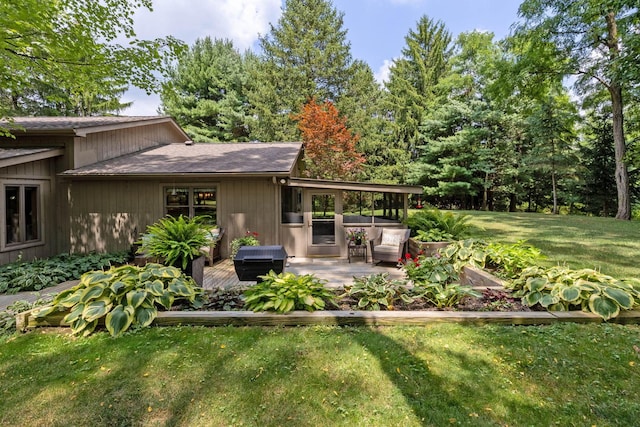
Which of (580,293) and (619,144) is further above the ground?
(619,144)

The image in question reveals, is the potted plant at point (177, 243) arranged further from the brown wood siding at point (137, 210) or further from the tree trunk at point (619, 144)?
the tree trunk at point (619, 144)

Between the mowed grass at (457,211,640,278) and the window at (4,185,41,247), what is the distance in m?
11.2

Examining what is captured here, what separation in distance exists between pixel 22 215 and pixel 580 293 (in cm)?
1030

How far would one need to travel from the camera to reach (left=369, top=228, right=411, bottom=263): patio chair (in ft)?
24.5

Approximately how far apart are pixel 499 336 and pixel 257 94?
20.7 meters

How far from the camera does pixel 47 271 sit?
6.09m

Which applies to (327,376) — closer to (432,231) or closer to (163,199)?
(432,231)

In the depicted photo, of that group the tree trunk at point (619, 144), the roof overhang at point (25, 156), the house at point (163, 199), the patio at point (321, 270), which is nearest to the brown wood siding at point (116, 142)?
the house at point (163, 199)

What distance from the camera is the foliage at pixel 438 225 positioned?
24.8 feet

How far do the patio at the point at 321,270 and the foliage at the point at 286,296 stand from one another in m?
2.11

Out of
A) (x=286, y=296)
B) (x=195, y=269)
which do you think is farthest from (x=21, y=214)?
(x=286, y=296)

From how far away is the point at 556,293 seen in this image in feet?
11.9

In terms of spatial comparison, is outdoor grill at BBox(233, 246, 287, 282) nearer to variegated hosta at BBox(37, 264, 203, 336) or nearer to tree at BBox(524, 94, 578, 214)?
A: variegated hosta at BBox(37, 264, 203, 336)

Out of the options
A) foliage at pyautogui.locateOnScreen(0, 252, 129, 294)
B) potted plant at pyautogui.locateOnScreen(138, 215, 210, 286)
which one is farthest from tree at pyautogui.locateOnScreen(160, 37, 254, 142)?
potted plant at pyautogui.locateOnScreen(138, 215, 210, 286)
